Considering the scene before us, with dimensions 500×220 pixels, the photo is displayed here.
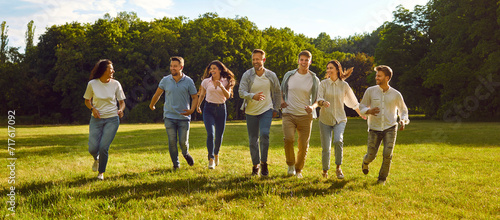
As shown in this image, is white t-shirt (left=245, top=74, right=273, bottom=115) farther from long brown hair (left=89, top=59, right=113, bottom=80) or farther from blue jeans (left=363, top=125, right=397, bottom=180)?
long brown hair (left=89, top=59, right=113, bottom=80)

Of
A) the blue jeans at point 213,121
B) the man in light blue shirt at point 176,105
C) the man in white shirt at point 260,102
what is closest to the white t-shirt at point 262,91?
the man in white shirt at point 260,102

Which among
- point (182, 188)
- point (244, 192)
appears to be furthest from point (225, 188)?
point (182, 188)

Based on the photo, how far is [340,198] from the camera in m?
4.98

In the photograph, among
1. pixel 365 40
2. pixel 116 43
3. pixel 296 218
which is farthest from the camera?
pixel 365 40

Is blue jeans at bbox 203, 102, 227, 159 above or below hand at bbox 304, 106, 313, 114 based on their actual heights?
below

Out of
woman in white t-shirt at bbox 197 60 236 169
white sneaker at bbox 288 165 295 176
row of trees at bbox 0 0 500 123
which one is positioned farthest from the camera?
row of trees at bbox 0 0 500 123

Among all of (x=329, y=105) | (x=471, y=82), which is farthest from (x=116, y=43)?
(x=329, y=105)

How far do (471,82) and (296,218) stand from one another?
32.0 m

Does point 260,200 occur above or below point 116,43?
below

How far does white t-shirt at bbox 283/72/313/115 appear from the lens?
638 centimetres

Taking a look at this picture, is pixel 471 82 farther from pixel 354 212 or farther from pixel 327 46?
pixel 327 46

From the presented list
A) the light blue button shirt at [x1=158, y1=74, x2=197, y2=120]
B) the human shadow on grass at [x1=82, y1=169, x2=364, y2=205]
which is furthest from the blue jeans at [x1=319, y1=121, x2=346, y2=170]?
the light blue button shirt at [x1=158, y1=74, x2=197, y2=120]

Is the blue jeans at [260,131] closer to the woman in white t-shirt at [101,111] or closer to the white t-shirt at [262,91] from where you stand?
the white t-shirt at [262,91]

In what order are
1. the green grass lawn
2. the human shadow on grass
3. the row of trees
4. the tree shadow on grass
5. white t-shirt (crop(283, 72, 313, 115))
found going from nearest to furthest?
the green grass lawn → the tree shadow on grass → the human shadow on grass → white t-shirt (crop(283, 72, 313, 115)) → the row of trees
